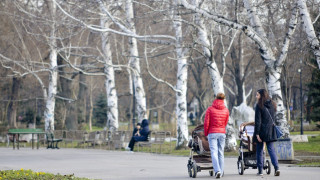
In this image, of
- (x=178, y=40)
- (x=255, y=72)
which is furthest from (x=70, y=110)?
(x=178, y=40)

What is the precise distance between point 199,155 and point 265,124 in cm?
174

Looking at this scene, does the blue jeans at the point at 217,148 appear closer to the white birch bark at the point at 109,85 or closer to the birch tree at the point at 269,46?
the birch tree at the point at 269,46

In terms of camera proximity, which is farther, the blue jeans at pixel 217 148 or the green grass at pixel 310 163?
the green grass at pixel 310 163

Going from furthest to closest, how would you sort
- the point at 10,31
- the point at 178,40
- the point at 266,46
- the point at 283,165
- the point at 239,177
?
1. the point at 10,31
2. the point at 178,40
3. the point at 266,46
4. the point at 283,165
5. the point at 239,177

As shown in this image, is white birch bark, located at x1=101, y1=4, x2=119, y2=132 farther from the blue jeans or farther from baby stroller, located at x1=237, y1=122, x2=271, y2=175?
the blue jeans

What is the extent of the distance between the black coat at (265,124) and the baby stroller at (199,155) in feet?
4.26

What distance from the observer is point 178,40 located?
2544 cm

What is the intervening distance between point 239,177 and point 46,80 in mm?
43896

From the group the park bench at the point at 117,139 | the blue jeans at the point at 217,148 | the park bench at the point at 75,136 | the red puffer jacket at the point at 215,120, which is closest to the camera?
the blue jeans at the point at 217,148

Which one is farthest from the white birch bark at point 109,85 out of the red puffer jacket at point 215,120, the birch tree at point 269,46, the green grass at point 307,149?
the red puffer jacket at point 215,120

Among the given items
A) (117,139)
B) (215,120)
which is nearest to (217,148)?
(215,120)

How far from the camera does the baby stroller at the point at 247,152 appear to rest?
14156 mm

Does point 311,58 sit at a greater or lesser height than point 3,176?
greater

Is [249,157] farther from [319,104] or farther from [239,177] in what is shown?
[319,104]
